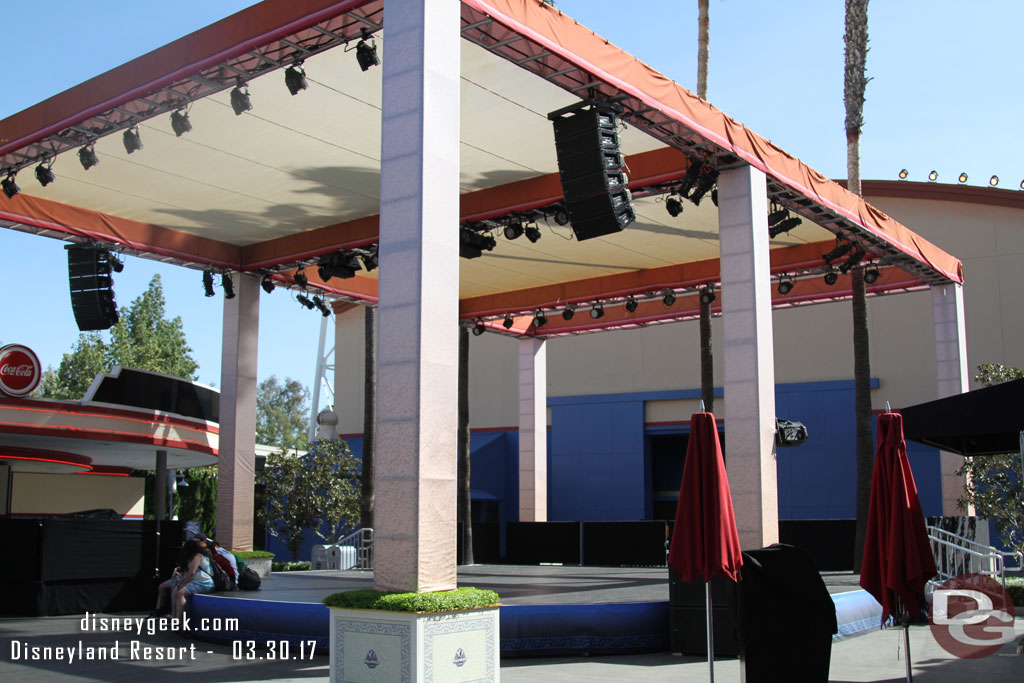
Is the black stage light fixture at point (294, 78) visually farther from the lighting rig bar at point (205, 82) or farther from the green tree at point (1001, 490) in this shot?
the green tree at point (1001, 490)

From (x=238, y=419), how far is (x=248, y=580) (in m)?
4.35

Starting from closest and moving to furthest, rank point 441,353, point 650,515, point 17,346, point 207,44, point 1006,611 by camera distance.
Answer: point 441,353
point 207,44
point 1006,611
point 17,346
point 650,515

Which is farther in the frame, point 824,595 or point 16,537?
point 16,537

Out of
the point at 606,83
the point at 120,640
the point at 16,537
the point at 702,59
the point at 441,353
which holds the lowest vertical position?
the point at 120,640

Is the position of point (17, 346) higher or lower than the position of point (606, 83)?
lower

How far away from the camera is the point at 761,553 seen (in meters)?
6.61

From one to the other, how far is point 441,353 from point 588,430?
22257 millimetres

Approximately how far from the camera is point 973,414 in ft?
29.1

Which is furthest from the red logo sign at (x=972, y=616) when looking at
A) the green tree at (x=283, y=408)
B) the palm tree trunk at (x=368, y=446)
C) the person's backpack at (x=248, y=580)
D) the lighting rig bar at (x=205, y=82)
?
the green tree at (x=283, y=408)

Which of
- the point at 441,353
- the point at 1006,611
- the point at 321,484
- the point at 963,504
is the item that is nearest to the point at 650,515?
the point at 321,484

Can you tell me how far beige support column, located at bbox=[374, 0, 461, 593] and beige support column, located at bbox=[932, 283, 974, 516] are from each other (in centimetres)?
1286

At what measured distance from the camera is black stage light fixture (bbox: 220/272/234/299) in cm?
1705

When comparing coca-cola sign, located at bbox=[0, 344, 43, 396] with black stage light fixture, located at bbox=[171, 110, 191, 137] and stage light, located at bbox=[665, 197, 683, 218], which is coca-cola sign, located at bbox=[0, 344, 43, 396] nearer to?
black stage light fixture, located at bbox=[171, 110, 191, 137]

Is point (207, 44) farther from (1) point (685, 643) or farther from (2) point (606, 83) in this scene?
(1) point (685, 643)
